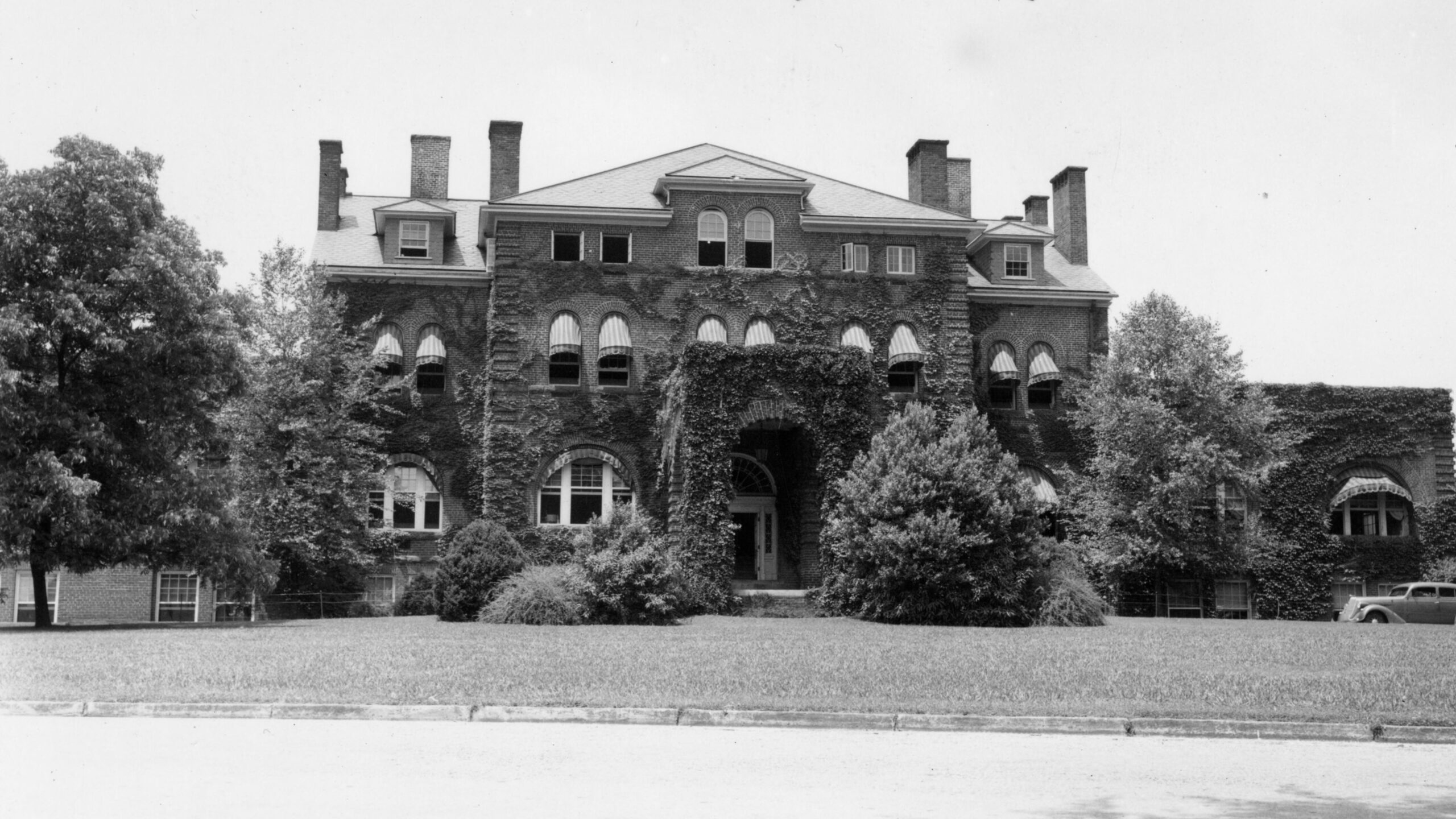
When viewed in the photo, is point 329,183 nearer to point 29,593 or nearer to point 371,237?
point 371,237

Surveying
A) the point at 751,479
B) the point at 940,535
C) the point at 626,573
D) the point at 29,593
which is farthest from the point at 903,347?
the point at 29,593

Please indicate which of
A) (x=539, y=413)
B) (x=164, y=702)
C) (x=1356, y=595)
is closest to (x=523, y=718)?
(x=164, y=702)

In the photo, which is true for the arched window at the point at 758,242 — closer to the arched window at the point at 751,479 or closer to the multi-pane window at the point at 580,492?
the arched window at the point at 751,479

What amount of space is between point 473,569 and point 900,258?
17.5m

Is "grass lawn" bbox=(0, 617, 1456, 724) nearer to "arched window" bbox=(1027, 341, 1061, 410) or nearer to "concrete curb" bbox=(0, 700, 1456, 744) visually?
"concrete curb" bbox=(0, 700, 1456, 744)

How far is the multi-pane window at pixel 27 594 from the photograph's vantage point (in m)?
40.3

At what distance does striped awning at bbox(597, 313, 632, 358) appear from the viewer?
38.8 metres

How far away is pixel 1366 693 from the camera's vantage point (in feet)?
49.4

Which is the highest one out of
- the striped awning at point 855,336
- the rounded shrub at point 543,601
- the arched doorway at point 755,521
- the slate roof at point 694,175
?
the slate roof at point 694,175

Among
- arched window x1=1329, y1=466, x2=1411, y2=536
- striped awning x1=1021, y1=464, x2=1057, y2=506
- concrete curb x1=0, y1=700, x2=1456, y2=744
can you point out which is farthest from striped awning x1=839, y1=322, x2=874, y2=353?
concrete curb x1=0, y1=700, x2=1456, y2=744

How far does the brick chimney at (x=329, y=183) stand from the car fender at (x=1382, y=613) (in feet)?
110

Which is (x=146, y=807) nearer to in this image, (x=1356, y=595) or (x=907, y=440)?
(x=907, y=440)

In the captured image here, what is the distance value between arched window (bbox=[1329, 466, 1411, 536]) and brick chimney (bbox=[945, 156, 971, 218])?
1559 centimetres

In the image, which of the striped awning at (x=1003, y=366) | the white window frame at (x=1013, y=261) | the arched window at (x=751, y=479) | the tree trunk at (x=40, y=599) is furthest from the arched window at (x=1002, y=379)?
the tree trunk at (x=40, y=599)
